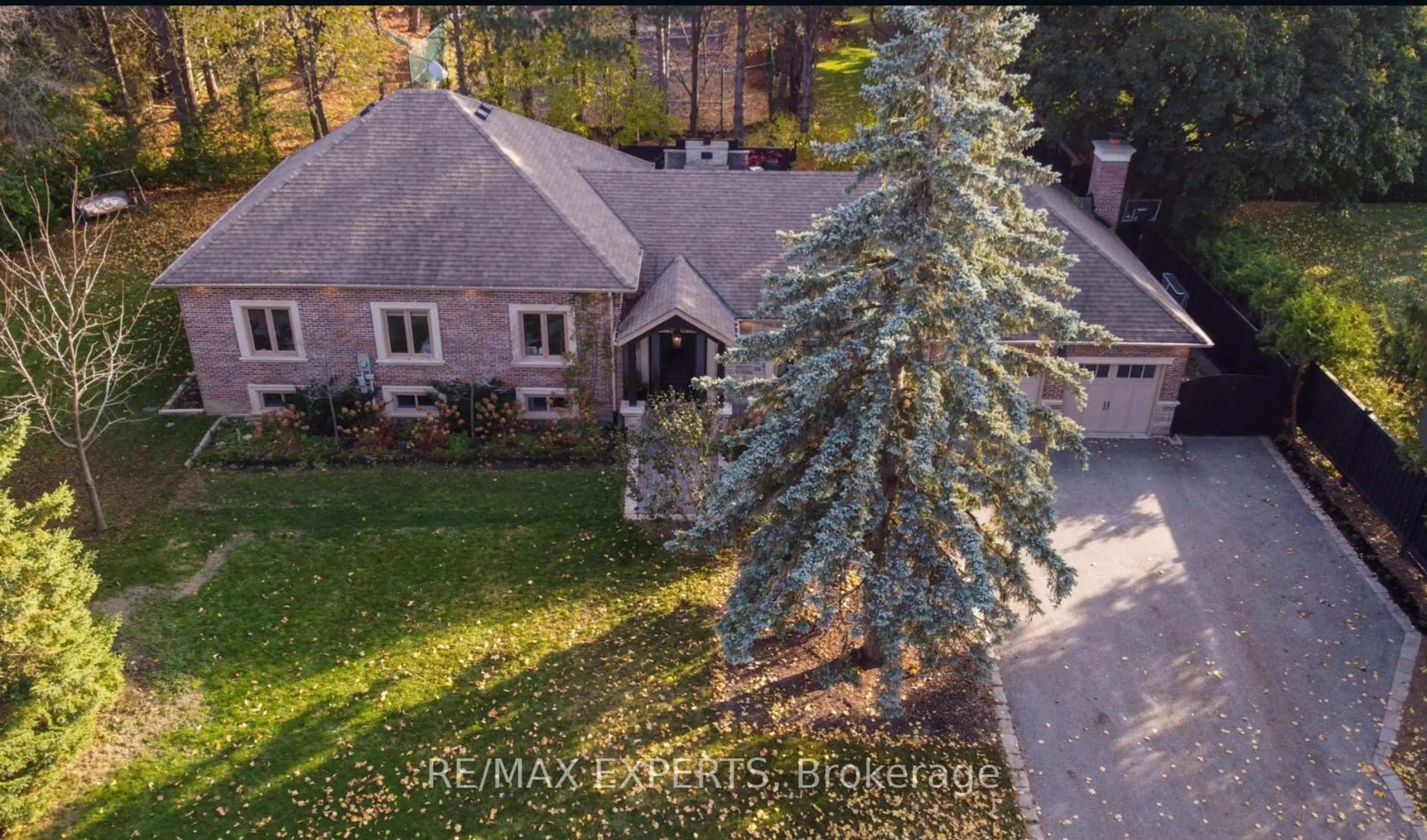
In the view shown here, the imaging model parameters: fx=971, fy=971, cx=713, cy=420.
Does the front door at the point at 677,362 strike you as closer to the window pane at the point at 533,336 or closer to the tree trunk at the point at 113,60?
the window pane at the point at 533,336

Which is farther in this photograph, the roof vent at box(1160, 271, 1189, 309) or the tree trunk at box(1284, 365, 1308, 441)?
the roof vent at box(1160, 271, 1189, 309)

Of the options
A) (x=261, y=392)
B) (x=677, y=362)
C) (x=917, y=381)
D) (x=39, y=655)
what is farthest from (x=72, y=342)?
(x=917, y=381)

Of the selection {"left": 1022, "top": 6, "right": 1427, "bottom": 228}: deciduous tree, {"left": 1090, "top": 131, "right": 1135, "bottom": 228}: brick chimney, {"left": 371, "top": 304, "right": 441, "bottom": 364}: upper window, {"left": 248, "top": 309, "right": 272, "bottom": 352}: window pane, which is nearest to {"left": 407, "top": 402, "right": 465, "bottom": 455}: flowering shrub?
{"left": 371, "top": 304, "right": 441, "bottom": 364}: upper window

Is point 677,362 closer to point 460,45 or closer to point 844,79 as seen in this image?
point 460,45

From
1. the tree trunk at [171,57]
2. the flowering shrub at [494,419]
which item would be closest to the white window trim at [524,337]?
the flowering shrub at [494,419]

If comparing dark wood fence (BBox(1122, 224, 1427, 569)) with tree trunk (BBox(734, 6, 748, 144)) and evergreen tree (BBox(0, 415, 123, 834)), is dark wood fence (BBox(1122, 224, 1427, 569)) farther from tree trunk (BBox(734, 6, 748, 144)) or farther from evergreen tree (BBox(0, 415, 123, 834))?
evergreen tree (BBox(0, 415, 123, 834))

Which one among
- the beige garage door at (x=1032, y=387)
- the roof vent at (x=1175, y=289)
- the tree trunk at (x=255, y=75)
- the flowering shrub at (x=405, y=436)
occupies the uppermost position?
the tree trunk at (x=255, y=75)
